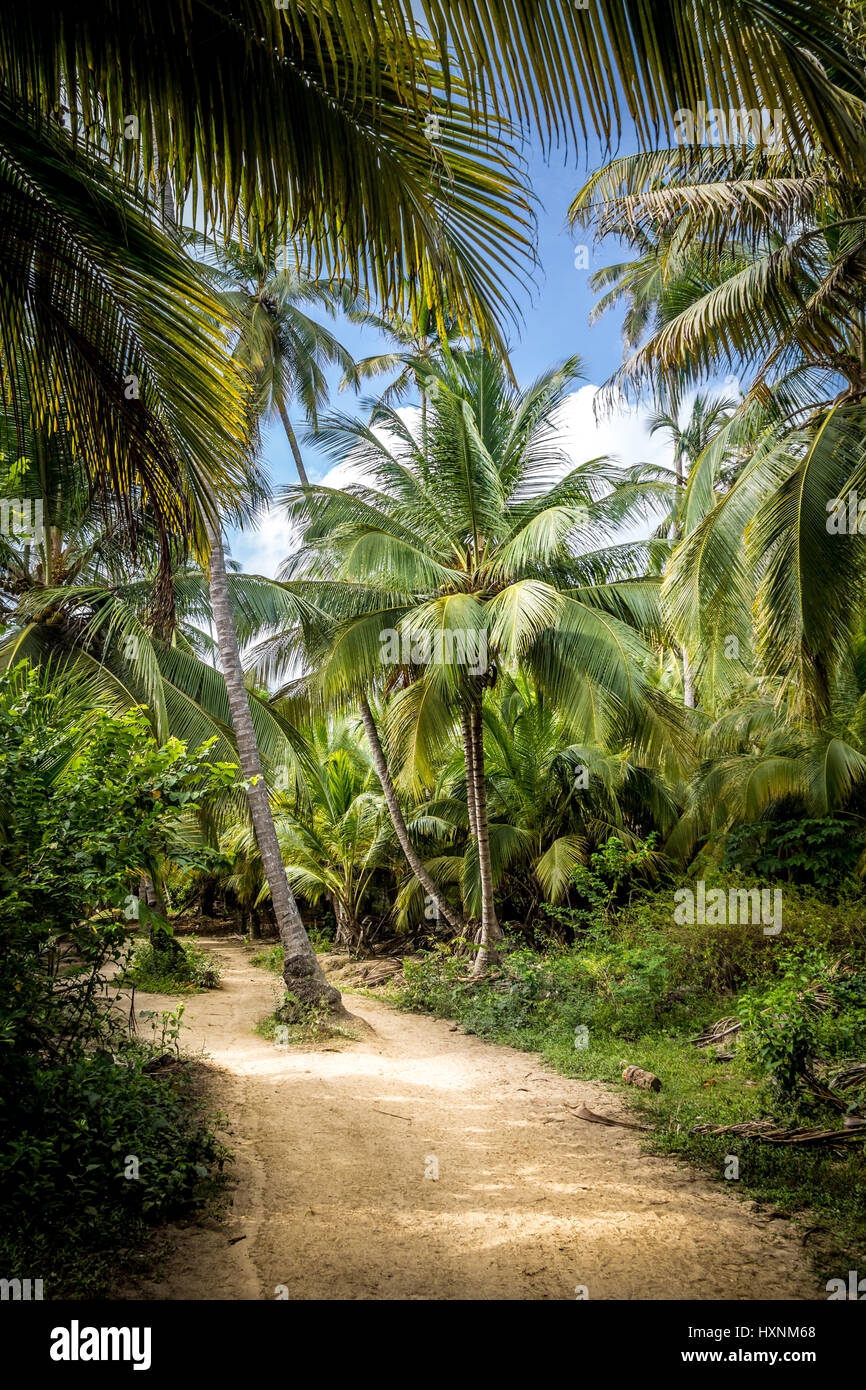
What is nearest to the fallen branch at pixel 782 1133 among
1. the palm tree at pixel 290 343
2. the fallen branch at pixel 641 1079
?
the fallen branch at pixel 641 1079

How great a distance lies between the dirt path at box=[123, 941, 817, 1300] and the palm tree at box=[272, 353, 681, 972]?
478cm

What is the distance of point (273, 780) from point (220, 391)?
937 centimetres

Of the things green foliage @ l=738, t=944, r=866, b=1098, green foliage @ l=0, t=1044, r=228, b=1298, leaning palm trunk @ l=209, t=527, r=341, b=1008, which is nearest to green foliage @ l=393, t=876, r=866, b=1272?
green foliage @ l=738, t=944, r=866, b=1098

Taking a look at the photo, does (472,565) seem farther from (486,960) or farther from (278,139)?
(278,139)

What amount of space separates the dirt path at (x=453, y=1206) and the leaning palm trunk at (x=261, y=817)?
191 centimetres

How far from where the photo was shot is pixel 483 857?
11.5 metres

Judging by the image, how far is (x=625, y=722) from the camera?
10.6 m

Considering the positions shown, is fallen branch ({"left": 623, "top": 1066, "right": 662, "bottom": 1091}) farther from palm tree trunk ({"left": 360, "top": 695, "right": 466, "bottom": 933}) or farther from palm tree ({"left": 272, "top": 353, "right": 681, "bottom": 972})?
palm tree trunk ({"left": 360, "top": 695, "right": 466, "bottom": 933})

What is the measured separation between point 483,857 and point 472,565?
4225 mm

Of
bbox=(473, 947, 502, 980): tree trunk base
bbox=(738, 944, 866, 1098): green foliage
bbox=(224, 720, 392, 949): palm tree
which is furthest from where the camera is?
bbox=(224, 720, 392, 949): palm tree

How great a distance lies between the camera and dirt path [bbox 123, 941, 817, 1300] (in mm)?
3678

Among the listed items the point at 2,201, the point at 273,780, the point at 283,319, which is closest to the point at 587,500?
the point at 273,780

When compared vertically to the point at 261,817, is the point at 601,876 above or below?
below

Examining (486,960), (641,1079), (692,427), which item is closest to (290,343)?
(692,427)
